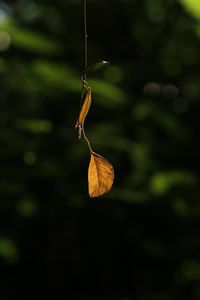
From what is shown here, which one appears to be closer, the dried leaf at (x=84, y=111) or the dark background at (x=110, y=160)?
the dried leaf at (x=84, y=111)

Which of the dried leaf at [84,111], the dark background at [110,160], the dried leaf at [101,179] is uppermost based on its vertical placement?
the dried leaf at [84,111]

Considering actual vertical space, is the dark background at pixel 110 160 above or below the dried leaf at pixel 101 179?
below

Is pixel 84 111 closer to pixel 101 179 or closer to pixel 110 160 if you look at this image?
pixel 101 179

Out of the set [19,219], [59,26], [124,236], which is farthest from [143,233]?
[59,26]

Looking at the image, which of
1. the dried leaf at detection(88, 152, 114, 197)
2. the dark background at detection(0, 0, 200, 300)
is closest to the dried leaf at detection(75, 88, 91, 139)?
the dried leaf at detection(88, 152, 114, 197)

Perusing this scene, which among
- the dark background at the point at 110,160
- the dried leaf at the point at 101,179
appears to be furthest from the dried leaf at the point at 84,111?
the dark background at the point at 110,160

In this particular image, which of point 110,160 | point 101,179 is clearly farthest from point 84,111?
point 110,160

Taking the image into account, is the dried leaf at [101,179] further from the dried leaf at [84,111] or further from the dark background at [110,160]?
the dark background at [110,160]

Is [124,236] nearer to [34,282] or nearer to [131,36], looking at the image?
[34,282]

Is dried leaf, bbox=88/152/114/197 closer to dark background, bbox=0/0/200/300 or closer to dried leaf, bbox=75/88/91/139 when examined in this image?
dried leaf, bbox=75/88/91/139
